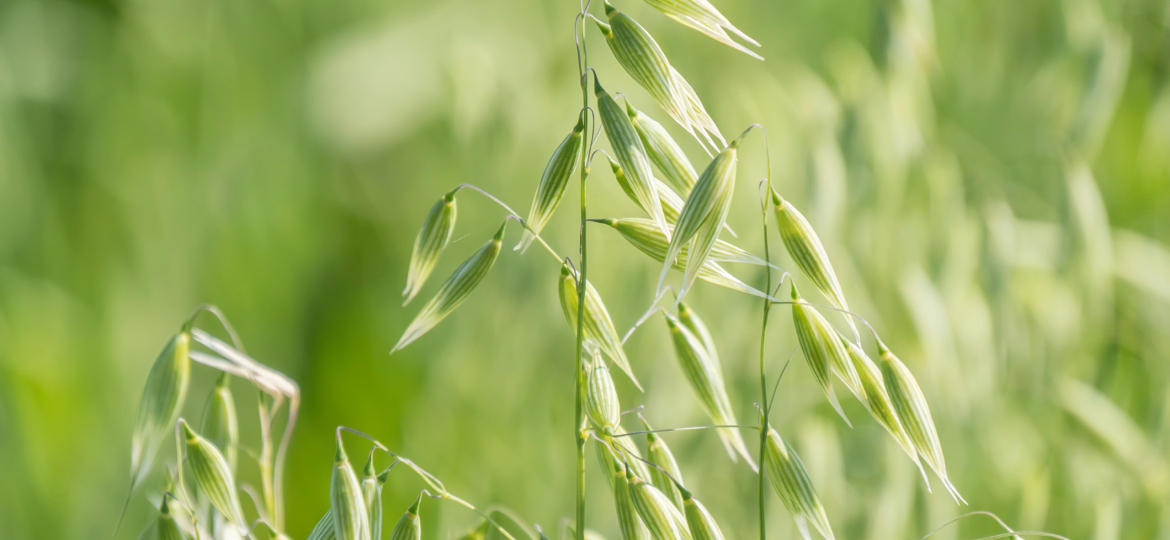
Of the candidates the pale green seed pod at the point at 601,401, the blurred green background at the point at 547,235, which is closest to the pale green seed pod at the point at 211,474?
the pale green seed pod at the point at 601,401

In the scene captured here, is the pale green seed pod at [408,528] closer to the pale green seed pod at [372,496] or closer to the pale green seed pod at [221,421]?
the pale green seed pod at [372,496]

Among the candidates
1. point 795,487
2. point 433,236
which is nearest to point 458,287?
point 433,236

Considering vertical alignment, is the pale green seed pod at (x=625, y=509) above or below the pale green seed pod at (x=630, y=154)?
below

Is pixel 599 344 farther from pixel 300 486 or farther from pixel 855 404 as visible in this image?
pixel 300 486

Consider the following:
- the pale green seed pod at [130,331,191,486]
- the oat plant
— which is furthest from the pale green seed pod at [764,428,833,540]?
the pale green seed pod at [130,331,191,486]

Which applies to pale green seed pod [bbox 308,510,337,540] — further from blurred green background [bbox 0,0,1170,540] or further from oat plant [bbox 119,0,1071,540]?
blurred green background [bbox 0,0,1170,540]

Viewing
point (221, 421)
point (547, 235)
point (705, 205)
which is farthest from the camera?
point (547, 235)

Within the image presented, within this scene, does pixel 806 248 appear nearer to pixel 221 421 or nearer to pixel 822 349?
pixel 822 349
